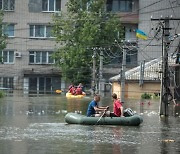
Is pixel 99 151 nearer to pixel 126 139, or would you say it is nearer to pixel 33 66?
pixel 126 139

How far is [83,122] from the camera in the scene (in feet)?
88.9

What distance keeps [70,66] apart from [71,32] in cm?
391

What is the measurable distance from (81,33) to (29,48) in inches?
464

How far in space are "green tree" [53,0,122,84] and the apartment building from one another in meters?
6.51

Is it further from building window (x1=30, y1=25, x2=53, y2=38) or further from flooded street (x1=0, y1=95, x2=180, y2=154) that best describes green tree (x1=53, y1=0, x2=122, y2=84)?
flooded street (x1=0, y1=95, x2=180, y2=154)

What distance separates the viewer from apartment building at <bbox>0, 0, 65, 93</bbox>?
81.2 meters

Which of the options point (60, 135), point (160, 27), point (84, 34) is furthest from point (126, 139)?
point (84, 34)

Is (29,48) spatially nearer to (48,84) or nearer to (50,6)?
(48,84)

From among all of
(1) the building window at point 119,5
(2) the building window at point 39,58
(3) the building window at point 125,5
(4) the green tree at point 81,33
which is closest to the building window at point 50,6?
(2) the building window at point 39,58

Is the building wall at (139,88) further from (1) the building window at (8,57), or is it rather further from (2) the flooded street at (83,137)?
(2) the flooded street at (83,137)

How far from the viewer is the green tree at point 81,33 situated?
71500 millimetres

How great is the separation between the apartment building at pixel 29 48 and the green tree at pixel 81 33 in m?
6.51

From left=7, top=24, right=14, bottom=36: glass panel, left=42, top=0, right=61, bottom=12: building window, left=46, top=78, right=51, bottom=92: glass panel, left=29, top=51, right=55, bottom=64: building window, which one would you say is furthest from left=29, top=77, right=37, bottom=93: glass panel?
left=42, top=0, right=61, bottom=12: building window

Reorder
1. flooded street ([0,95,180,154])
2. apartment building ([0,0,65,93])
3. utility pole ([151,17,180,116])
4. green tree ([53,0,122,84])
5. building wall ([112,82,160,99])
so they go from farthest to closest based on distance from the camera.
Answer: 1. apartment building ([0,0,65,93])
2. green tree ([53,0,122,84])
3. building wall ([112,82,160,99])
4. utility pole ([151,17,180,116])
5. flooded street ([0,95,180,154])
